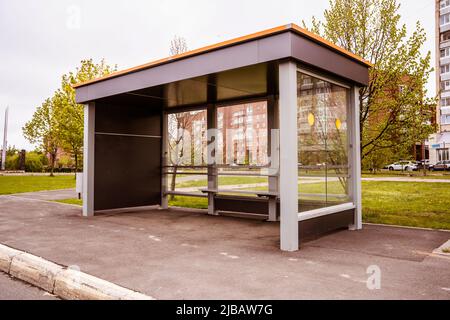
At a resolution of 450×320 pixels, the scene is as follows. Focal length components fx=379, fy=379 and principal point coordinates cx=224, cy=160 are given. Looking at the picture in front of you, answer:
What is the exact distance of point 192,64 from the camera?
7.15 metres

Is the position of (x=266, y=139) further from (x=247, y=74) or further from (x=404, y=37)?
(x=404, y=37)

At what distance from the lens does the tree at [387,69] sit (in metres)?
9.92

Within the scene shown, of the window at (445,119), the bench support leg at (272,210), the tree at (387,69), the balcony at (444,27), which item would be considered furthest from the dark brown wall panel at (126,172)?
the balcony at (444,27)

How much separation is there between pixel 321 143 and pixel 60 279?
4880 mm

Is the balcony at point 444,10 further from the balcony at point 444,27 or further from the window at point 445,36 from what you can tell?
the window at point 445,36

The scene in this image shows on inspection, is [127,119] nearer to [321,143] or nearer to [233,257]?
[321,143]

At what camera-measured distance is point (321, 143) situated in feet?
23.1

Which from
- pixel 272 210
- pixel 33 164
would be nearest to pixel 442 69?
pixel 272 210

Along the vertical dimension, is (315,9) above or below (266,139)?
above

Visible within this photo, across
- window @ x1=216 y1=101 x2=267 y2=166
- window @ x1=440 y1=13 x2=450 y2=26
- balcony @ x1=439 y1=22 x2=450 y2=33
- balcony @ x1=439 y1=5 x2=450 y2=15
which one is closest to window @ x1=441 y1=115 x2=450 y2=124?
balcony @ x1=439 y1=22 x2=450 y2=33

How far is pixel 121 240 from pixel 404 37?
28.8 feet

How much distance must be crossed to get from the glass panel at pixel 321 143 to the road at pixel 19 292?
3869 millimetres
